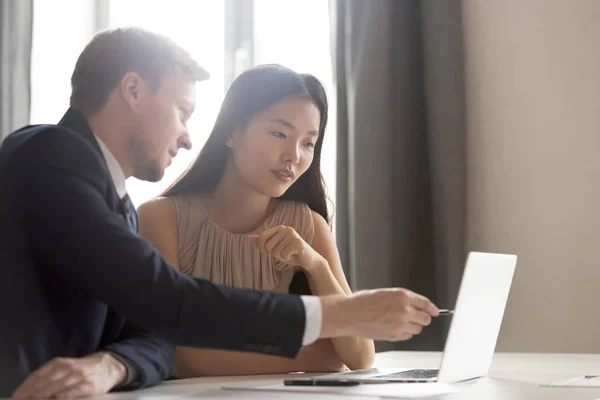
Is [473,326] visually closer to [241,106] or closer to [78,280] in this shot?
[78,280]

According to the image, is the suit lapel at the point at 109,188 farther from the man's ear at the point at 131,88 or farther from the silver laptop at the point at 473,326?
the silver laptop at the point at 473,326

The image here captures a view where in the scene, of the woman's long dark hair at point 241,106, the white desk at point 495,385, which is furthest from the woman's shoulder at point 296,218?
the white desk at point 495,385

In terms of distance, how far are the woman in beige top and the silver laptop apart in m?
0.28

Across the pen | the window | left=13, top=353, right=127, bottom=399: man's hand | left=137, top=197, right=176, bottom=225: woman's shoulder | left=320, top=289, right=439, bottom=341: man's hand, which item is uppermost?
the window

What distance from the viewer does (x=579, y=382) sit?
134 cm

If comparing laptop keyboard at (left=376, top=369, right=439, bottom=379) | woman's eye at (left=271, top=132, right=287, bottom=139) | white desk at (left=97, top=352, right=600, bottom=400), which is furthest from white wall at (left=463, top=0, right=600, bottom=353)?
laptop keyboard at (left=376, top=369, right=439, bottom=379)

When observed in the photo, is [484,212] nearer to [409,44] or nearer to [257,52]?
[409,44]

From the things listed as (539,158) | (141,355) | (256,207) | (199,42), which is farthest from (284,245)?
(199,42)

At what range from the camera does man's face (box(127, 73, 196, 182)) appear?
1330 millimetres

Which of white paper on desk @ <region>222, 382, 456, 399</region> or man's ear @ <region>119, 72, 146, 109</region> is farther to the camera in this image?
man's ear @ <region>119, 72, 146, 109</region>

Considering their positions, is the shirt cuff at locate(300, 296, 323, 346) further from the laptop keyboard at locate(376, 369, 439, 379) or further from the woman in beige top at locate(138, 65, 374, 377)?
the woman in beige top at locate(138, 65, 374, 377)

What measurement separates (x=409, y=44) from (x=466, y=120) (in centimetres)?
31

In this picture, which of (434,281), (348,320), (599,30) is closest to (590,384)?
(348,320)

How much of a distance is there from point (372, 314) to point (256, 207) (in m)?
0.76
